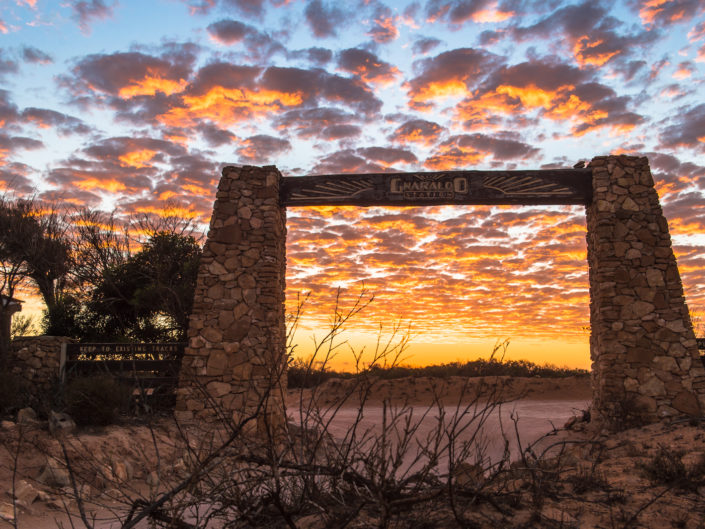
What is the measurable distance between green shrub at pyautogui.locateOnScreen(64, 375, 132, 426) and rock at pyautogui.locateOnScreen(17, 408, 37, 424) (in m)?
0.47

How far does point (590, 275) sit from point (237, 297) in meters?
6.90

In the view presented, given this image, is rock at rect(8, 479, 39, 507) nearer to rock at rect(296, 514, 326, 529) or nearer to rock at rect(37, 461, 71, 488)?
rock at rect(37, 461, 71, 488)

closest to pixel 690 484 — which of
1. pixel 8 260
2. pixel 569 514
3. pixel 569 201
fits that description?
pixel 569 514

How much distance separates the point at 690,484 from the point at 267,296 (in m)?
7.36

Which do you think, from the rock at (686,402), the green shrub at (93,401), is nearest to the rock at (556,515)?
the green shrub at (93,401)

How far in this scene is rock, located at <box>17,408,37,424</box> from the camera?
798cm

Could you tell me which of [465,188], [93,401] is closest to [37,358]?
[93,401]

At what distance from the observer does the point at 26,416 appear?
27.1 ft

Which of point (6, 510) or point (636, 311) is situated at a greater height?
point (636, 311)

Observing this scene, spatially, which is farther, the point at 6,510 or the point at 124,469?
the point at 124,469

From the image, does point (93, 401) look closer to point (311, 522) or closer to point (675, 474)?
point (311, 522)

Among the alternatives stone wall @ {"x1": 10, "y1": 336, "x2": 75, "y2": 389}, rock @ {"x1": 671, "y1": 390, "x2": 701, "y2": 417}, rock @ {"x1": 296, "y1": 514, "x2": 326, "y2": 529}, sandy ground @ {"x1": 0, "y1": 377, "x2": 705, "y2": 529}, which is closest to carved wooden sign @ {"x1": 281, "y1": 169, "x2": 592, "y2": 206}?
sandy ground @ {"x1": 0, "y1": 377, "x2": 705, "y2": 529}

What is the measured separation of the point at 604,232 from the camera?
396 inches

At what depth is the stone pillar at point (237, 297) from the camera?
32.6ft
